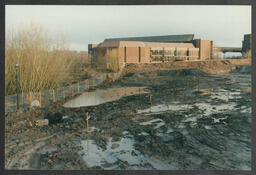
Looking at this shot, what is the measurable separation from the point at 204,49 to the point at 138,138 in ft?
45.8

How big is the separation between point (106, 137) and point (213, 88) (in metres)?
8.89

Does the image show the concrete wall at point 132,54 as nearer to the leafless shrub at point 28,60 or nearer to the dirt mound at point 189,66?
the dirt mound at point 189,66

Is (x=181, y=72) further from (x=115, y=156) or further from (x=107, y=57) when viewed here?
(x=115, y=156)

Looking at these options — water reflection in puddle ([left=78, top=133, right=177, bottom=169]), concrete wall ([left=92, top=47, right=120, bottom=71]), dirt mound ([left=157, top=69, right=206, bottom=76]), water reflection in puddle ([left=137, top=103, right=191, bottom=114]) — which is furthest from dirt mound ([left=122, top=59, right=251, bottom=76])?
water reflection in puddle ([left=78, top=133, right=177, bottom=169])

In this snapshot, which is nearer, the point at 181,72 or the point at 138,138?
the point at 138,138

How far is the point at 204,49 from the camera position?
55.8 feet

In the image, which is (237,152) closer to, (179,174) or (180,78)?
(179,174)

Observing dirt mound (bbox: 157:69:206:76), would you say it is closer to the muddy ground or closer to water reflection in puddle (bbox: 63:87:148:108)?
water reflection in puddle (bbox: 63:87:148:108)

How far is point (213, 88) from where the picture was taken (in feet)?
39.6

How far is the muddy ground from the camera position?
4129 millimetres

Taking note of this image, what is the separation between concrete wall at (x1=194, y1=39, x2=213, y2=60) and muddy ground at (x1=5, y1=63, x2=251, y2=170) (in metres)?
8.37

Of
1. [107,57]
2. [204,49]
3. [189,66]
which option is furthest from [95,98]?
[204,49]

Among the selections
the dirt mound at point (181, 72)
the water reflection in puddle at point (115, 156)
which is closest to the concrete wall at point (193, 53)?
the dirt mound at point (181, 72)

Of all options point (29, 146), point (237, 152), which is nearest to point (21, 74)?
point (29, 146)
